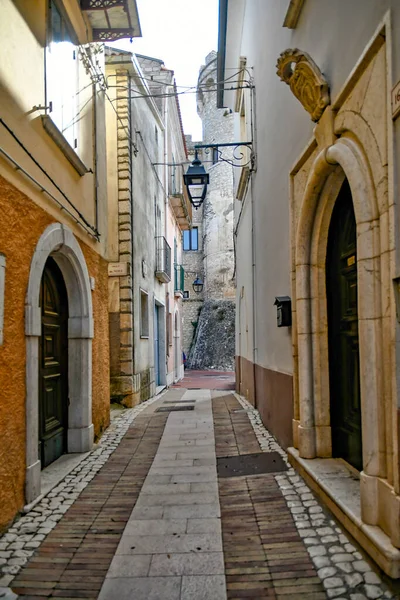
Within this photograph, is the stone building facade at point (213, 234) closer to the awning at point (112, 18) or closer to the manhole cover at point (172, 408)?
the manhole cover at point (172, 408)

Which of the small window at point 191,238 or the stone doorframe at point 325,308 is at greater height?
the small window at point 191,238

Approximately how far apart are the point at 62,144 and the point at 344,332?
3.55 m

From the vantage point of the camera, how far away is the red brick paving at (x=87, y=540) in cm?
277

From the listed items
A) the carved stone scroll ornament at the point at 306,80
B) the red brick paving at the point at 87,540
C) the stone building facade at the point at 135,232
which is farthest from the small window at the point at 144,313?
the carved stone scroll ornament at the point at 306,80

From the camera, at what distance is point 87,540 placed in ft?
11.1

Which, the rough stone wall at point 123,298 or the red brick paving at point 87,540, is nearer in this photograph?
the red brick paving at point 87,540

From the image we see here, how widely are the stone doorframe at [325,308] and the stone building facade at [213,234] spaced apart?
2687 cm

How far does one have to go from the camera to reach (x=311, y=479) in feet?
Result: 13.2

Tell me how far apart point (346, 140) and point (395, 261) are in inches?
47.9

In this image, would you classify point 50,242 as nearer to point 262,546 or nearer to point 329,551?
point 262,546

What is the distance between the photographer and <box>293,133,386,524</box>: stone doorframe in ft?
9.40

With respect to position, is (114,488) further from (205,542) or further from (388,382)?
(388,382)

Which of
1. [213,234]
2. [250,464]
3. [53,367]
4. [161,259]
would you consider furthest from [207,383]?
[213,234]

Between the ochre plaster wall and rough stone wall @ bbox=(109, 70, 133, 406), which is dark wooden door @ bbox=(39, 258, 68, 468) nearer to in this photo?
the ochre plaster wall
